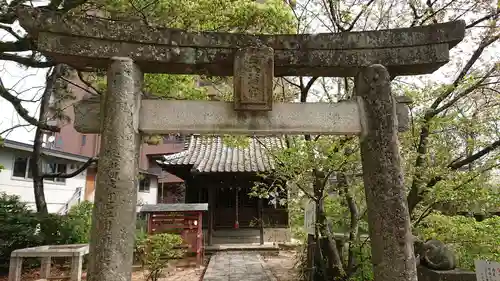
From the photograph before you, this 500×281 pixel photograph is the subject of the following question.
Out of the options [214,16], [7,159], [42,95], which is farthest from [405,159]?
[7,159]

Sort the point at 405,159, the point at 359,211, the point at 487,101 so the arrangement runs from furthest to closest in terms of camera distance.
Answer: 1. the point at 359,211
2. the point at 487,101
3. the point at 405,159

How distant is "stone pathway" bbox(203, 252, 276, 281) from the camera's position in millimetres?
10023

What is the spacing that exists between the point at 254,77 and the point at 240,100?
0.33 m

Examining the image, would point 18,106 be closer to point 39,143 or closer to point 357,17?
point 39,143

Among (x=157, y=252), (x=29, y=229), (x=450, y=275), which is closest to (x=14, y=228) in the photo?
(x=29, y=229)

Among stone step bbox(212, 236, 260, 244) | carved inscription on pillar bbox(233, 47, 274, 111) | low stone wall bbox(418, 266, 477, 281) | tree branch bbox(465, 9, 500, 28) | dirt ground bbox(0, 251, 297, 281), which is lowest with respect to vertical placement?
dirt ground bbox(0, 251, 297, 281)

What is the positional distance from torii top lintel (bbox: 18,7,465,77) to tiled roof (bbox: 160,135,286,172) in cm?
982

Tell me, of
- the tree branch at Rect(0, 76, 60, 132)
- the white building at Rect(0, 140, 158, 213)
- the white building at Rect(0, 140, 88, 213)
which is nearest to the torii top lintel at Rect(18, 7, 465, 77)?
the tree branch at Rect(0, 76, 60, 132)

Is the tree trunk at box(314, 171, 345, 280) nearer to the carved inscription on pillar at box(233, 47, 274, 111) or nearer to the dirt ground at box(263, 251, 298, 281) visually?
the dirt ground at box(263, 251, 298, 281)

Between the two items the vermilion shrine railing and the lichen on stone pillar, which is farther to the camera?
the vermilion shrine railing

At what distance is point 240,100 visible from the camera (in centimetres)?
393

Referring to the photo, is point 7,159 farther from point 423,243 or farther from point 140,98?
point 423,243

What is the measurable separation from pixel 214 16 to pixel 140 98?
476 centimetres

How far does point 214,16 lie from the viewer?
26.4 feet
